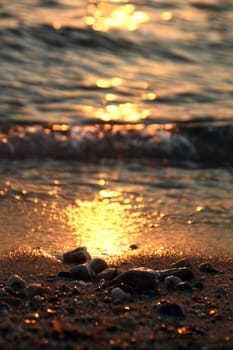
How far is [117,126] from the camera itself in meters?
7.53

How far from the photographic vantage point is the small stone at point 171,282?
390 centimetres

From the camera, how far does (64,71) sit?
8633mm

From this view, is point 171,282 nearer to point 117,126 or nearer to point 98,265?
point 98,265

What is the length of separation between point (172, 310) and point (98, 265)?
27.3 inches

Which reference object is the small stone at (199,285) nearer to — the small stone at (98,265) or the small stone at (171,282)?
the small stone at (171,282)

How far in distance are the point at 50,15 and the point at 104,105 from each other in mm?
2795

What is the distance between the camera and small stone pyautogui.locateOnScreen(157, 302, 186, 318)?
11.5ft

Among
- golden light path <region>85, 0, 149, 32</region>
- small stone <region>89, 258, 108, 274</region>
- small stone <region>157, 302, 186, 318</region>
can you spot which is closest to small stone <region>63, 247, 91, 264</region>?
small stone <region>89, 258, 108, 274</region>

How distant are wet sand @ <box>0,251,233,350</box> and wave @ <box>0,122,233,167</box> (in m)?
2.77

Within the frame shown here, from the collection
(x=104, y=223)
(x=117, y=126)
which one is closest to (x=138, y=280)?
(x=104, y=223)

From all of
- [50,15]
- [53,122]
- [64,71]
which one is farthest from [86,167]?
[50,15]

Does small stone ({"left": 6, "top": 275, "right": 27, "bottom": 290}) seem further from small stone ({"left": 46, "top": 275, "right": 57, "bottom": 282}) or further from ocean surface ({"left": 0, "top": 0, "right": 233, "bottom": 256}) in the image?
ocean surface ({"left": 0, "top": 0, "right": 233, "bottom": 256})

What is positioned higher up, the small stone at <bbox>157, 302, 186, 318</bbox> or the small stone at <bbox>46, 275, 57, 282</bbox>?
the small stone at <bbox>157, 302, 186, 318</bbox>

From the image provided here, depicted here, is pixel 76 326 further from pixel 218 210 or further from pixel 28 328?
pixel 218 210
